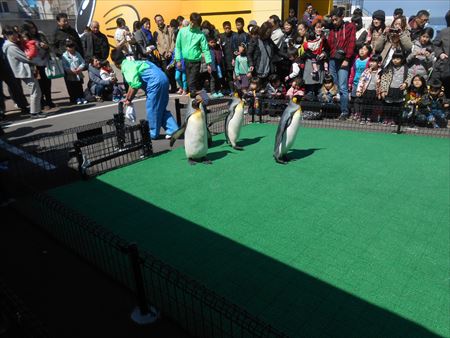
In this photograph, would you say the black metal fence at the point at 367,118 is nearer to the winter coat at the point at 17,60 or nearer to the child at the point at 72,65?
the child at the point at 72,65

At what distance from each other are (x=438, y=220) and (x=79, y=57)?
9.23 meters

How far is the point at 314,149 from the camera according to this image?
5.98m

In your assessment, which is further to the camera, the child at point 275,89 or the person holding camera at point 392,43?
the child at point 275,89

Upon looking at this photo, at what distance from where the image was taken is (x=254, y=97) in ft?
25.9

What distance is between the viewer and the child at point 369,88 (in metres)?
7.05

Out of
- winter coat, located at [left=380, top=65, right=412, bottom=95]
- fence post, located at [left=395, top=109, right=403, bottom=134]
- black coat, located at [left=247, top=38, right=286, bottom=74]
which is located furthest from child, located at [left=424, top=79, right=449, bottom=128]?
black coat, located at [left=247, top=38, right=286, bottom=74]

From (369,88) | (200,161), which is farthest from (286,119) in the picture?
(369,88)

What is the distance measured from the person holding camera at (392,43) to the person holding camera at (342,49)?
562 mm

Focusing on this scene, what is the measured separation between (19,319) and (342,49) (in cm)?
751

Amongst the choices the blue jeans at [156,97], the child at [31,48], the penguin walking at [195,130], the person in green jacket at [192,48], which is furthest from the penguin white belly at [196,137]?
the child at [31,48]


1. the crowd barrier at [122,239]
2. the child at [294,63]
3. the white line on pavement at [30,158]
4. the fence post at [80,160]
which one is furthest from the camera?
the child at [294,63]

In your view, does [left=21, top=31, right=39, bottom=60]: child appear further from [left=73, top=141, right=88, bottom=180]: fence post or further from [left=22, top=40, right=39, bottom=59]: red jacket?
[left=73, top=141, right=88, bottom=180]: fence post

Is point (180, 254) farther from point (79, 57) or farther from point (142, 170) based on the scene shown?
point (79, 57)

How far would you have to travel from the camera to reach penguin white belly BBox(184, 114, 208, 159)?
4980 mm
